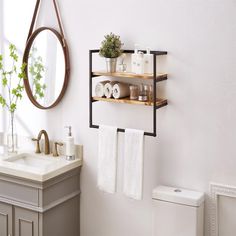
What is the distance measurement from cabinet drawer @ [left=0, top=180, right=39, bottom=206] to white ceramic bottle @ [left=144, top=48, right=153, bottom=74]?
101 cm

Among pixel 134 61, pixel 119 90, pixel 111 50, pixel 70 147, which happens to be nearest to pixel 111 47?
pixel 111 50

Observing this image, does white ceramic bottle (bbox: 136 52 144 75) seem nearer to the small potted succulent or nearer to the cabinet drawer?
the small potted succulent

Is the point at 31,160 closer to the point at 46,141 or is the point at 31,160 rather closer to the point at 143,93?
the point at 46,141

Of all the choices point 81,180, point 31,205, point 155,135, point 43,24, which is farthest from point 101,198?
point 43,24

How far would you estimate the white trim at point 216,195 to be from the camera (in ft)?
9.02

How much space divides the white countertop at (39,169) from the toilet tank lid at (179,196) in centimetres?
63

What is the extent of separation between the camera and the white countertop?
2.95 m

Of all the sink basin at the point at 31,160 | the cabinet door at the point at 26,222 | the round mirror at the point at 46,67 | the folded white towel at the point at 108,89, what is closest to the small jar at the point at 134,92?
the folded white towel at the point at 108,89

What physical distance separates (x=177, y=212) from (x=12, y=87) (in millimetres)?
1563

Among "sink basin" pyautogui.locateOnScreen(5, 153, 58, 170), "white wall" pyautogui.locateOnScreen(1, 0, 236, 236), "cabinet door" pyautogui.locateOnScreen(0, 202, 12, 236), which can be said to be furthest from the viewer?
"sink basin" pyautogui.locateOnScreen(5, 153, 58, 170)

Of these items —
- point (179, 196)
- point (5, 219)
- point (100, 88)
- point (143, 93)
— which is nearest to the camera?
point (179, 196)

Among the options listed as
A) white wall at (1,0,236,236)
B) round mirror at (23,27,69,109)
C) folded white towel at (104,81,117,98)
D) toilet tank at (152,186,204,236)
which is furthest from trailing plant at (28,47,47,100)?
toilet tank at (152,186,204,236)

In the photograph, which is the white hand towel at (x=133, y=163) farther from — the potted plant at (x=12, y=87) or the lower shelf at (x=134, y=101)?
the potted plant at (x=12, y=87)

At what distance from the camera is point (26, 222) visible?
3.06 metres
